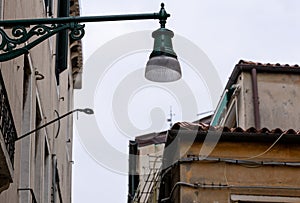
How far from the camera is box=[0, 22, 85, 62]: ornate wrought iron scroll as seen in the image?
29.9ft

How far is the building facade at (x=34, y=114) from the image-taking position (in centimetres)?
1072

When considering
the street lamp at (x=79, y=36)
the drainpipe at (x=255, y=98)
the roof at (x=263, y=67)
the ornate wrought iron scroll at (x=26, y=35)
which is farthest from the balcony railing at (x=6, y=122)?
the roof at (x=263, y=67)

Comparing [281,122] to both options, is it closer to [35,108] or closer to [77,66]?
[35,108]

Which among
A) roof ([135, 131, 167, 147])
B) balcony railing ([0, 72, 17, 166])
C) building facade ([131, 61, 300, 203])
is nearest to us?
balcony railing ([0, 72, 17, 166])

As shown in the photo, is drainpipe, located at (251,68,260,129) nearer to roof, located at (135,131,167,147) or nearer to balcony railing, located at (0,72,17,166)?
balcony railing, located at (0,72,17,166)

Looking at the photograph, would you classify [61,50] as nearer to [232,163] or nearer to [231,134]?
[231,134]

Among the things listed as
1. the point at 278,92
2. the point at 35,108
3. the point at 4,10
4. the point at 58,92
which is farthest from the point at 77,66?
the point at 4,10

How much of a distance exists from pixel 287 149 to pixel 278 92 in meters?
4.31

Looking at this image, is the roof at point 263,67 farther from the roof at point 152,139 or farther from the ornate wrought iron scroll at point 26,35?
the roof at point 152,139

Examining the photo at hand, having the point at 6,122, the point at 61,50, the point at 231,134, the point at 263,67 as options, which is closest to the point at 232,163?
the point at 231,134

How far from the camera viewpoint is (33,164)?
16.4 meters

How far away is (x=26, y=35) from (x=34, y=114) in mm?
7163

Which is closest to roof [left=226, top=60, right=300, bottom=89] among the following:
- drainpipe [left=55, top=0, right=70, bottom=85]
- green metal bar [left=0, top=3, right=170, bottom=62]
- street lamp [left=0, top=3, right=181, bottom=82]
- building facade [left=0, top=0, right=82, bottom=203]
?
building facade [left=0, top=0, right=82, bottom=203]

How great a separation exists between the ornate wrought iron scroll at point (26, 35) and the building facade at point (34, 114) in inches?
37.7
